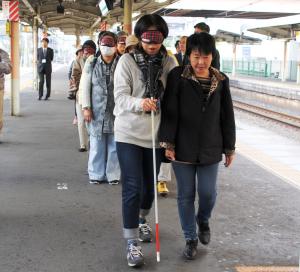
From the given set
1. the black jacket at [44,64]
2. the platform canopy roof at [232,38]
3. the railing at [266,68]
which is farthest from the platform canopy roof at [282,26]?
the black jacket at [44,64]

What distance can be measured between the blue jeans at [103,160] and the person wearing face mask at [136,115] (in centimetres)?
268

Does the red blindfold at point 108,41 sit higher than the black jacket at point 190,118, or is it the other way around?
the red blindfold at point 108,41

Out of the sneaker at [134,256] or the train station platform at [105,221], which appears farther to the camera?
the train station platform at [105,221]

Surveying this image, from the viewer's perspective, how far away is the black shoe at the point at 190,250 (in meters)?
4.40

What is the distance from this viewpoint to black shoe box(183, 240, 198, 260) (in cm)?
440

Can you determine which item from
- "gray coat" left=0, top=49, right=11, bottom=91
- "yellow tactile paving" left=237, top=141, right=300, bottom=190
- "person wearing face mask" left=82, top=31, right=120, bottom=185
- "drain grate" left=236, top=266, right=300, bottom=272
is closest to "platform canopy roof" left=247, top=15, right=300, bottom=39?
"yellow tactile paving" left=237, top=141, right=300, bottom=190

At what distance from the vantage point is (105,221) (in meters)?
5.40

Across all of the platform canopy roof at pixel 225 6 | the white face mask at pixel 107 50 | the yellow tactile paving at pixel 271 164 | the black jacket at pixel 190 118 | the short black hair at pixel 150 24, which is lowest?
the yellow tactile paving at pixel 271 164

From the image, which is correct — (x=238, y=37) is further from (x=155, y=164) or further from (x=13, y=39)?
(x=155, y=164)

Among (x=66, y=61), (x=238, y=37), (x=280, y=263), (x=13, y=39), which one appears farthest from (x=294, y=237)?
(x=66, y=61)

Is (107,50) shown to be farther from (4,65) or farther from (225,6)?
(225,6)

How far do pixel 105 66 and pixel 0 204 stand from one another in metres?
2.16

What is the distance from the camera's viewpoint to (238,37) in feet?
137

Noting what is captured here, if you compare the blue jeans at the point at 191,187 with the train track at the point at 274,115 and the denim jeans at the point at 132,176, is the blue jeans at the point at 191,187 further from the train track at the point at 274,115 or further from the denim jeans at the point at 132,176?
the train track at the point at 274,115
